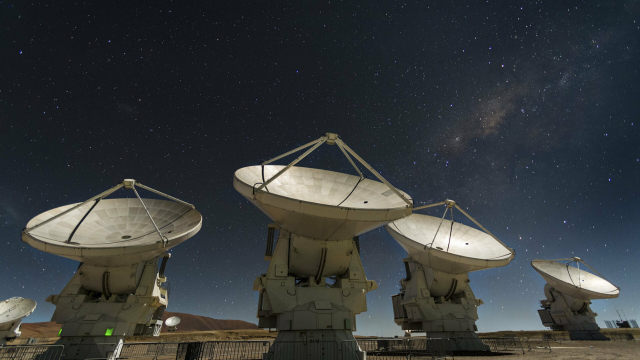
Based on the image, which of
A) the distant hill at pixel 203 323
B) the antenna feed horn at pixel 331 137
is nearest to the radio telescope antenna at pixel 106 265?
the antenna feed horn at pixel 331 137

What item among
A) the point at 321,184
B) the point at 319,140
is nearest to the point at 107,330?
the point at 321,184

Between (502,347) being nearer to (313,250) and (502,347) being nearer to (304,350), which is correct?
(304,350)

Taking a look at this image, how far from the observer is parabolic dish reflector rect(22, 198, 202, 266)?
1332 cm

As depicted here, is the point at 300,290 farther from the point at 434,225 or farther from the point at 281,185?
the point at 434,225

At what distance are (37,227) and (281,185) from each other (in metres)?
10.2

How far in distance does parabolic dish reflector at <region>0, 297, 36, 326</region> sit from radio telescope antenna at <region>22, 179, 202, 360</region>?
Result: 1652 centimetres

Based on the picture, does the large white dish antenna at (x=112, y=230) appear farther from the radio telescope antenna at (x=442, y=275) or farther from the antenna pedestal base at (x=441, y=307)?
the antenna pedestal base at (x=441, y=307)

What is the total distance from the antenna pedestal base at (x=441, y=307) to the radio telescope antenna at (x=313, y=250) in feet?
24.1

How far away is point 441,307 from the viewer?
20266mm

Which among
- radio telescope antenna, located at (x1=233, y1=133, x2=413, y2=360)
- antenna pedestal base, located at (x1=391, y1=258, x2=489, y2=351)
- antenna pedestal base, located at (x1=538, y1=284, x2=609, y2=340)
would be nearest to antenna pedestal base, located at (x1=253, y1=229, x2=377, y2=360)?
radio telescope antenna, located at (x1=233, y1=133, x2=413, y2=360)

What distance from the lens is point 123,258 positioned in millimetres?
14609

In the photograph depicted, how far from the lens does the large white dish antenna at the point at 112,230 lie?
43.7 feet

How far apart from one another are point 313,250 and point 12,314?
1096 inches

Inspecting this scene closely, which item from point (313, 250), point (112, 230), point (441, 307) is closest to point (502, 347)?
point (441, 307)
